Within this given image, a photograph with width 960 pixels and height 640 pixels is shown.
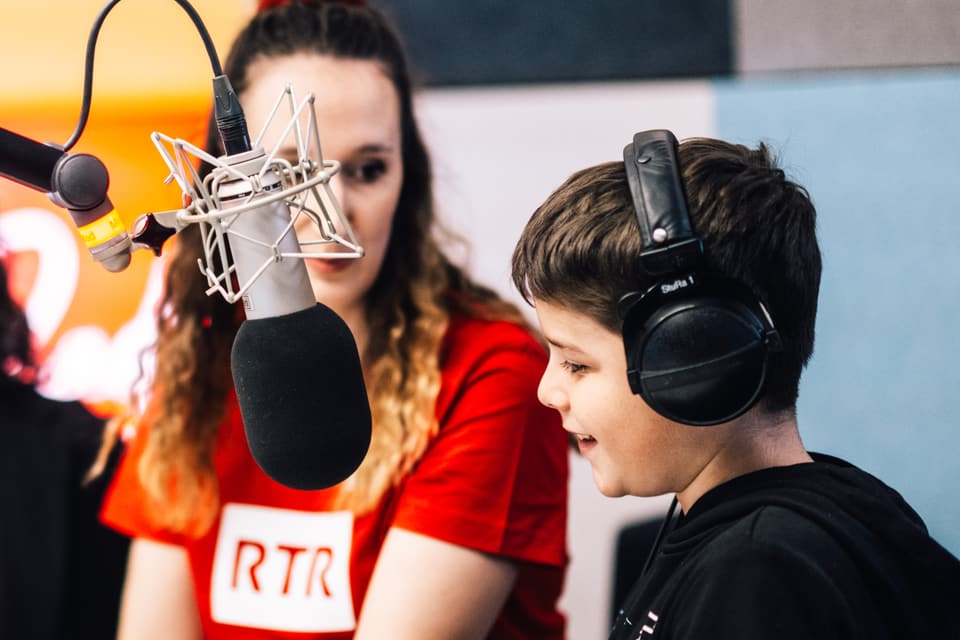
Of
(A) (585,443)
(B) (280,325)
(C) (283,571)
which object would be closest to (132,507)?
(C) (283,571)

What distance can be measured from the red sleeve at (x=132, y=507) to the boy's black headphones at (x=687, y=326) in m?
0.70

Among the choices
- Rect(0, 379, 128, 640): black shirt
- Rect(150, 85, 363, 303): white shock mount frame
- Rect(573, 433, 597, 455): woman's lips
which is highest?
Rect(150, 85, 363, 303): white shock mount frame

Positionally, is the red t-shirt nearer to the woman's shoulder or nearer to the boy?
the woman's shoulder

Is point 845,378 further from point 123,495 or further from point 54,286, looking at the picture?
point 54,286

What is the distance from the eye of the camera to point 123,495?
1.13 metres

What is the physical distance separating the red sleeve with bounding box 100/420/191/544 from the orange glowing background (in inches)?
22.8

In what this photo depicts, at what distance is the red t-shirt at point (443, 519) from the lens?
925 millimetres

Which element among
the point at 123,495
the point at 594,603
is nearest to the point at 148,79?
the point at 123,495

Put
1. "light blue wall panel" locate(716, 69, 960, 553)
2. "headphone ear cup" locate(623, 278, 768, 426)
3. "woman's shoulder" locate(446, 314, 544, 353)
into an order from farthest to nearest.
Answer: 1. "light blue wall panel" locate(716, 69, 960, 553)
2. "woman's shoulder" locate(446, 314, 544, 353)
3. "headphone ear cup" locate(623, 278, 768, 426)

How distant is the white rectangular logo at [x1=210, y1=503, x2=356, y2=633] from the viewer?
0.94 m

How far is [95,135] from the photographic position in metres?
1.69

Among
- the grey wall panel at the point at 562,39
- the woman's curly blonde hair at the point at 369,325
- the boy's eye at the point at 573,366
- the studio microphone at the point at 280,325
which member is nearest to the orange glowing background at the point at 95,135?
the grey wall panel at the point at 562,39

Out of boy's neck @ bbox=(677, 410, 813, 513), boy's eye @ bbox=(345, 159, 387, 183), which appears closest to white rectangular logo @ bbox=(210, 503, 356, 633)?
boy's eye @ bbox=(345, 159, 387, 183)

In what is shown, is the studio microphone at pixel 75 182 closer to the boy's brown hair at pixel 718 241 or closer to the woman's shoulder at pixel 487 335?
the boy's brown hair at pixel 718 241
